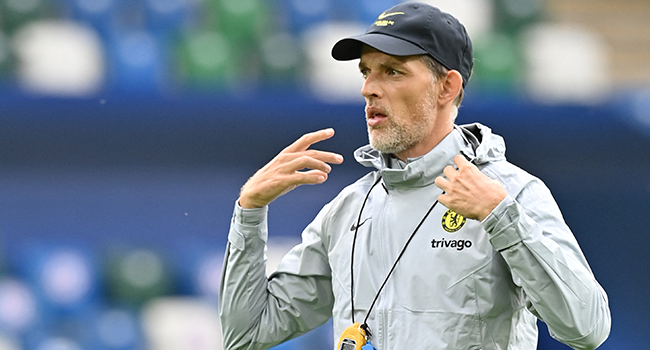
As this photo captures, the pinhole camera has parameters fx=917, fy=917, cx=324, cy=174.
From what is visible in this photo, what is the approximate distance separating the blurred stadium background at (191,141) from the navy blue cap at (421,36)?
2.59 metres

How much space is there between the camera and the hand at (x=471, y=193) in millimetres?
1724

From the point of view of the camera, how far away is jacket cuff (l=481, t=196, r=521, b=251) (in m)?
1.70

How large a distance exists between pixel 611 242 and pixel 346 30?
2027mm

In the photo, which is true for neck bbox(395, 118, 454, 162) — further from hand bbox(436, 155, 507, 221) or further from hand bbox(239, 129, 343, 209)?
hand bbox(436, 155, 507, 221)

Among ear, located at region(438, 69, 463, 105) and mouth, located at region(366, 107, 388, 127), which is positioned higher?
ear, located at region(438, 69, 463, 105)

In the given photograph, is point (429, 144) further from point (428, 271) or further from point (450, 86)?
point (428, 271)

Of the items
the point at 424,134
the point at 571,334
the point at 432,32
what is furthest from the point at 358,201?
the point at 571,334

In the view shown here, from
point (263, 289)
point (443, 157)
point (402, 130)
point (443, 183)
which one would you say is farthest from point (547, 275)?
point (263, 289)

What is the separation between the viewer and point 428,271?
192 centimetres

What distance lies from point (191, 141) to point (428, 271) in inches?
131

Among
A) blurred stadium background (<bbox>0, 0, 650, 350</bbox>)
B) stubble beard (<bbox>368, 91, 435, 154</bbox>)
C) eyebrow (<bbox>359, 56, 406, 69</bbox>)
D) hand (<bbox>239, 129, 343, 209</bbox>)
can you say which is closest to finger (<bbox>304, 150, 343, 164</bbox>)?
hand (<bbox>239, 129, 343, 209</bbox>)

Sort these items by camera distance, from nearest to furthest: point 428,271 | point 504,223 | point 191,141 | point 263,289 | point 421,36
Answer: point 504,223, point 428,271, point 421,36, point 263,289, point 191,141

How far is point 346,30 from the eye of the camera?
5.32 m

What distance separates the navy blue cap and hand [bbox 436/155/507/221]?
349 mm
